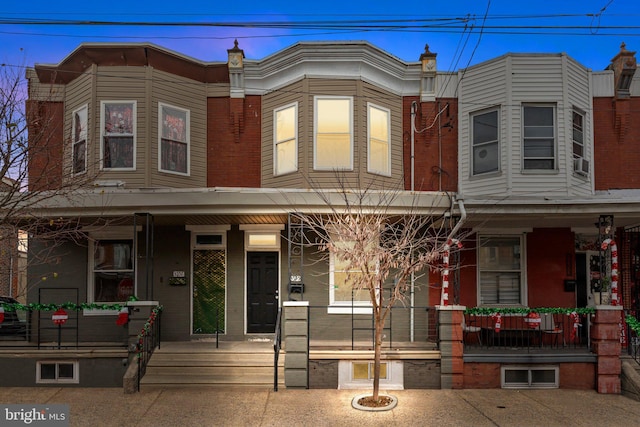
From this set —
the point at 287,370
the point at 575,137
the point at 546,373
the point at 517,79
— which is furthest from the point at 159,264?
the point at 575,137

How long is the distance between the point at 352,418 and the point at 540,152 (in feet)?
25.0

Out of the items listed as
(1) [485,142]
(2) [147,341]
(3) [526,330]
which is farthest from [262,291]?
(1) [485,142]

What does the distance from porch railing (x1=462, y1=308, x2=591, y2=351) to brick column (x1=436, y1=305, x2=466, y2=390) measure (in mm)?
419

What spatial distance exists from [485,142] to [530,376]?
539 cm

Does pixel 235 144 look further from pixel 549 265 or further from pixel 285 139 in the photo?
pixel 549 265

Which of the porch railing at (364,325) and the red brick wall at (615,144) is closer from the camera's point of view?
the porch railing at (364,325)

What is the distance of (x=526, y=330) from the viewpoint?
10.7 m

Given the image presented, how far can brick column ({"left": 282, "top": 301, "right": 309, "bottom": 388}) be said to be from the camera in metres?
9.56

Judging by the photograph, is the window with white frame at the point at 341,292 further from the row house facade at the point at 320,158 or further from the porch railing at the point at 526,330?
the porch railing at the point at 526,330

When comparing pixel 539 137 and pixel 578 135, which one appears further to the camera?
pixel 578 135

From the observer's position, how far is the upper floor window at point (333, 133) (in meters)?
11.7

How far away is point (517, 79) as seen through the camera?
39.4 feet

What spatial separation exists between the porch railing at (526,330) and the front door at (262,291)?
4218 mm

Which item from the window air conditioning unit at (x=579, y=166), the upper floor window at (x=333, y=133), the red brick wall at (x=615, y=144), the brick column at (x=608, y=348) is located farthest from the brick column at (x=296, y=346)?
the red brick wall at (x=615, y=144)
